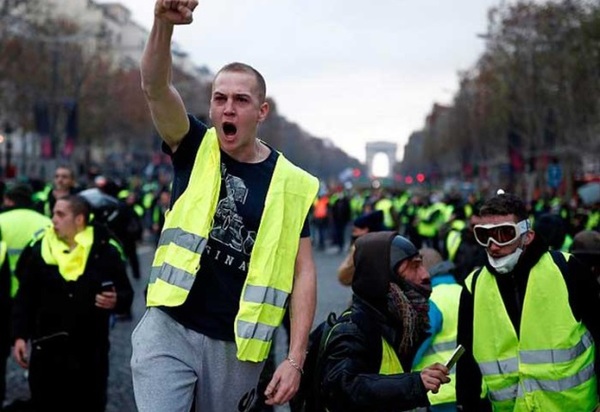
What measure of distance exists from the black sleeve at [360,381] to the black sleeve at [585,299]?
108 cm

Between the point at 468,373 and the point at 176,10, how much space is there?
243cm

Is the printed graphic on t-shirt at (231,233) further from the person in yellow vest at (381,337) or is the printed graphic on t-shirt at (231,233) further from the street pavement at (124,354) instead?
the street pavement at (124,354)

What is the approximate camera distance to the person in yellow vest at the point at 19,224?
9.85 metres

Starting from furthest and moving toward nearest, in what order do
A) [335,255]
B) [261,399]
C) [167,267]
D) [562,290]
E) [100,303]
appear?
[335,255] < [100,303] < [562,290] < [261,399] < [167,267]

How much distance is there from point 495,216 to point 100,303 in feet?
9.59

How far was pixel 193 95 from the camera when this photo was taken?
117m

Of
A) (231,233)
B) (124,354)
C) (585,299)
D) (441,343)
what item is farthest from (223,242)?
(124,354)

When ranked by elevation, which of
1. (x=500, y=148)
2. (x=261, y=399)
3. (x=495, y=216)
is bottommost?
(x=261, y=399)

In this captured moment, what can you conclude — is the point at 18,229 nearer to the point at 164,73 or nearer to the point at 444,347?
the point at 444,347

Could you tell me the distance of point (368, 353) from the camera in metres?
4.71

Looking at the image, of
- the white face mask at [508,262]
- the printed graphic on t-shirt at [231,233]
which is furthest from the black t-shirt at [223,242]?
the white face mask at [508,262]

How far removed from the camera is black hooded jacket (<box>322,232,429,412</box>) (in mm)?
4535

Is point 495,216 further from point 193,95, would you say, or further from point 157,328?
point 193,95

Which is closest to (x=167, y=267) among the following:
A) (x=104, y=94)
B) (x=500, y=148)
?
(x=104, y=94)
